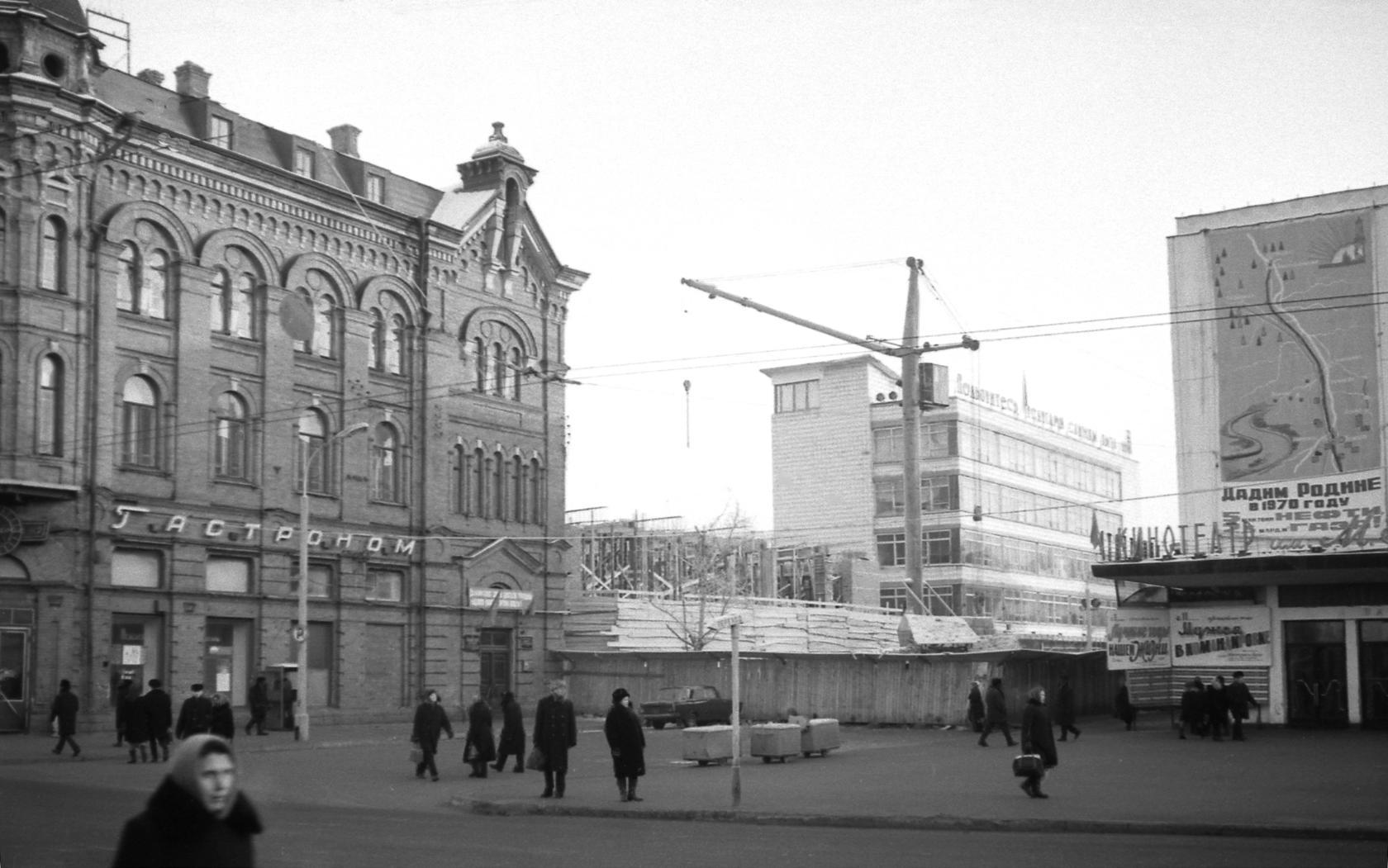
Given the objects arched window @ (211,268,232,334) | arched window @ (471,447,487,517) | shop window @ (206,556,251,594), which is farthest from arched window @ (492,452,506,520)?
arched window @ (211,268,232,334)

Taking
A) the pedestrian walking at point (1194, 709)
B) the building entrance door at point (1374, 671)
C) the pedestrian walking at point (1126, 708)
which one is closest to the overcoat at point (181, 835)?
the pedestrian walking at point (1194, 709)

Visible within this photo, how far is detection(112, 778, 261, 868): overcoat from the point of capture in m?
6.16

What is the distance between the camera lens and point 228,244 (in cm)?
4484

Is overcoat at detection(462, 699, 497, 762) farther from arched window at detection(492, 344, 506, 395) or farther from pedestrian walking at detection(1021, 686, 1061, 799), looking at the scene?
arched window at detection(492, 344, 506, 395)

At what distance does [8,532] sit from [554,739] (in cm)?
1973

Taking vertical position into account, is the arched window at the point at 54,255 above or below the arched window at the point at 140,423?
above

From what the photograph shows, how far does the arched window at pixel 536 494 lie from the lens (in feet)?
184

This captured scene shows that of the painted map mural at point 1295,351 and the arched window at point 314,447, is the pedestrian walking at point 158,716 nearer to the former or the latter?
the arched window at point 314,447

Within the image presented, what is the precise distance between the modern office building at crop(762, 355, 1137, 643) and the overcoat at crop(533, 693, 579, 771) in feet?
201

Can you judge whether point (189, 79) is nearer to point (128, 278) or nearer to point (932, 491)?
point (128, 278)

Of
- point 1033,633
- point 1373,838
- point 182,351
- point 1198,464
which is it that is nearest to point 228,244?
point 182,351

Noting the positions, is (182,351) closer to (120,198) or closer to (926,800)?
(120,198)

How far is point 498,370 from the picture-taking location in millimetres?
54562

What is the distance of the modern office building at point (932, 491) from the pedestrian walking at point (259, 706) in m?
48.9
